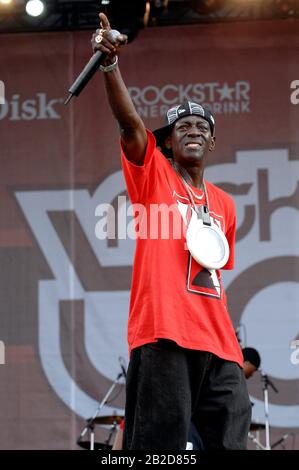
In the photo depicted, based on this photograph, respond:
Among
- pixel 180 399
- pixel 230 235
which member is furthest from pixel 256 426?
pixel 180 399

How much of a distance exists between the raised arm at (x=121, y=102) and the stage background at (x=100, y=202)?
4788 mm

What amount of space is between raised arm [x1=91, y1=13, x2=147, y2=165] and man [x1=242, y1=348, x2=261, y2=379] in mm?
4176

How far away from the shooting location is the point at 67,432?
26.3ft

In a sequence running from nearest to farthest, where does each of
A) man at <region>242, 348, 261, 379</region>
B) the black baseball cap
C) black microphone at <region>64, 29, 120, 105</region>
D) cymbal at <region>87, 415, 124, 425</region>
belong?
black microphone at <region>64, 29, 120, 105</region>, the black baseball cap, man at <region>242, 348, 261, 379</region>, cymbal at <region>87, 415, 124, 425</region>

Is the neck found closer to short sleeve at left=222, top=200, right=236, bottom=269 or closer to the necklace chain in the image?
the necklace chain

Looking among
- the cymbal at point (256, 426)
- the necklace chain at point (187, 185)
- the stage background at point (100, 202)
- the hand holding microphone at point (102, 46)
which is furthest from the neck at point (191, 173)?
the stage background at point (100, 202)

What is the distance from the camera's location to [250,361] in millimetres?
7434

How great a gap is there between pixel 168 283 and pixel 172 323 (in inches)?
5.9

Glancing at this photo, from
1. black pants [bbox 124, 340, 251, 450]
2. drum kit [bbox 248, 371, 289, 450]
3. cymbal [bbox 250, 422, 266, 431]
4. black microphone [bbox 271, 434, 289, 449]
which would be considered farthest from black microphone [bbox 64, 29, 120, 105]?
black microphone [bbox 271, 434, 289, 449]

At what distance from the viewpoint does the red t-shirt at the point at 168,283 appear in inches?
130

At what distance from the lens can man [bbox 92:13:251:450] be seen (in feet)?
10.7

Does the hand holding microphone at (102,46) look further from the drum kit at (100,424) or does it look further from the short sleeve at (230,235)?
the drum kit at (100,424)

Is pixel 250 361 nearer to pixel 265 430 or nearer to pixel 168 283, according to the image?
pixel 265 430

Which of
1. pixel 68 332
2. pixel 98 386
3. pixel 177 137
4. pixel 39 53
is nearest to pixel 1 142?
pixel 39 53
